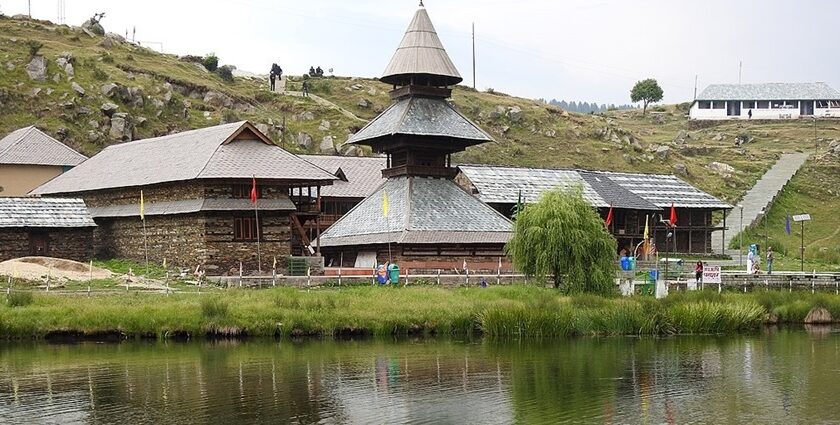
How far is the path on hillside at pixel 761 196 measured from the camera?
321 ft

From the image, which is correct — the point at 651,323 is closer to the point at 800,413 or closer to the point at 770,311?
the point at 770,311

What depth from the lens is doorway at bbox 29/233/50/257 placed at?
2467 inches

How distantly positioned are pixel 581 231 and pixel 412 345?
13.3m

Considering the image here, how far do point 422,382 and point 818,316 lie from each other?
27746 millimetres

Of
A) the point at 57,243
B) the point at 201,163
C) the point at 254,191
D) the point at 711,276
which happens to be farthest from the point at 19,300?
the point at 711,276

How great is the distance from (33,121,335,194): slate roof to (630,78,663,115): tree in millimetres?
123090

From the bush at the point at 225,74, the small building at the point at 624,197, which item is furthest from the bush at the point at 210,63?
the small building at the point at 624,197

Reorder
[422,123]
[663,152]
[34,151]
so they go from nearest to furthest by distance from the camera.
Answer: [422,123] < [34,151] < [663,152]

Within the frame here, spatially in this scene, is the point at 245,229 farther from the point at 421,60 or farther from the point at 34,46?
the point at 34,46

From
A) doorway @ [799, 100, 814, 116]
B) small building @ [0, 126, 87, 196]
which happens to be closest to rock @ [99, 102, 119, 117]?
small building @ [0, 126, 87, 196]

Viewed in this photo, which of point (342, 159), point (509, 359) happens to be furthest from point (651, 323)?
point (342, 159)

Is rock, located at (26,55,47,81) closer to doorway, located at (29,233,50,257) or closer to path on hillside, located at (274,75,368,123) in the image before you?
path on hillside, located at (274,75,368,123)

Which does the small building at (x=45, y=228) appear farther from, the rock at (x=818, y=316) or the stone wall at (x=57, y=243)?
the rock at (x=818, y=316)

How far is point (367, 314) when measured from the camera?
47156mm
